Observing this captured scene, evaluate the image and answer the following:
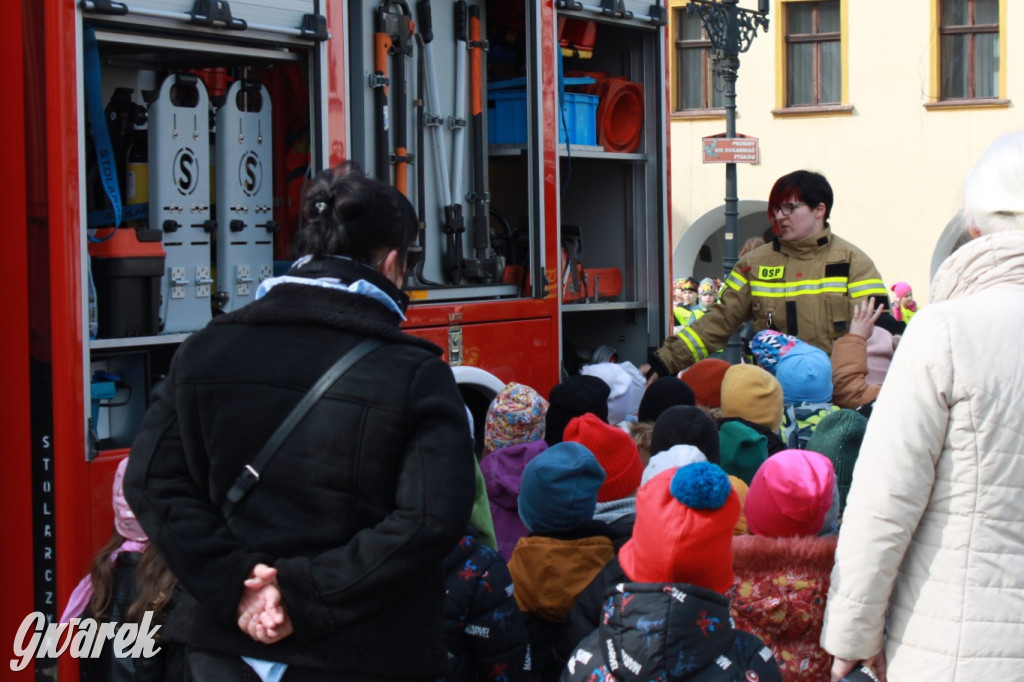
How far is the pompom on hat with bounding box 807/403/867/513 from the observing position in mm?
3969

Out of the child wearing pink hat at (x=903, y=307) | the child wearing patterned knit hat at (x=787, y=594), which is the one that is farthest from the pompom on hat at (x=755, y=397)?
the child wearing pink hat at (x=903, y=307)

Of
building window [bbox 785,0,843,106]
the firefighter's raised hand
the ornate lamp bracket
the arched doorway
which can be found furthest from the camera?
the arched doorway

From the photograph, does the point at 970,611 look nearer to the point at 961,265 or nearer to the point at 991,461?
the point at 991,461

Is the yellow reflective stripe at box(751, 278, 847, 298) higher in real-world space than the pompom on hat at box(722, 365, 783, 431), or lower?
higher

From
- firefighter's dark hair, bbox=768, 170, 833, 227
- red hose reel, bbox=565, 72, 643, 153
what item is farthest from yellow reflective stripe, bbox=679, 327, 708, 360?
red hose reel, bbox=565, 72, 643, 153

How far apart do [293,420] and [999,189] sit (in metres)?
1.43

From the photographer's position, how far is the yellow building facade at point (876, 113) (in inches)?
753

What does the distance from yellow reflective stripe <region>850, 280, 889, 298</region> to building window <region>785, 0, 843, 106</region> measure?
15.4 metres

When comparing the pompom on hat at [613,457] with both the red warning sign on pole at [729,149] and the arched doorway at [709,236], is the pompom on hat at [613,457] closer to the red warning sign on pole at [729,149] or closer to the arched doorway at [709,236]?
the red warning sign on pole at [729,149]

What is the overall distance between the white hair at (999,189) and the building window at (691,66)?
1887cm

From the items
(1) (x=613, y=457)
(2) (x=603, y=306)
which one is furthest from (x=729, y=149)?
(1) (x=613, y=457)

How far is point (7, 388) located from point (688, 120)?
1816cm

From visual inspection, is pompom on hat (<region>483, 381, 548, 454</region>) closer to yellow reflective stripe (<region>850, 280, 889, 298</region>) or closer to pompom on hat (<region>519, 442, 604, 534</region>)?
pompom on hat (<region>519, 442, 604, 534</region>)

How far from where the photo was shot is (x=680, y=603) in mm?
2580
